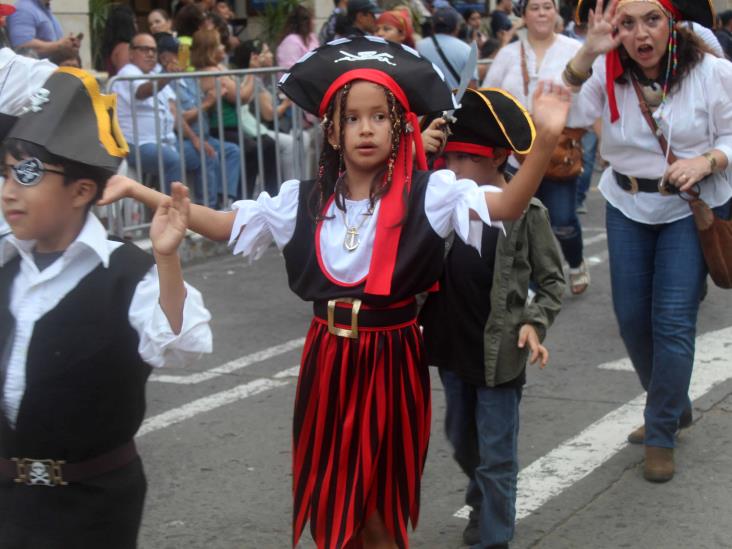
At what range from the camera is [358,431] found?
3836mm

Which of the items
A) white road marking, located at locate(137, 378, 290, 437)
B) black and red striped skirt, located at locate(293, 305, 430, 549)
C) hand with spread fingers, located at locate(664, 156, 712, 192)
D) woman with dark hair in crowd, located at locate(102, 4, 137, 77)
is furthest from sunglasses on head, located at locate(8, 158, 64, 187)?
woman with dark hair in crowd, located at locate(102, 4, 137, 77)

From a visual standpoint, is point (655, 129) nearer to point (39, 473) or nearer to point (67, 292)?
point (67, 292)

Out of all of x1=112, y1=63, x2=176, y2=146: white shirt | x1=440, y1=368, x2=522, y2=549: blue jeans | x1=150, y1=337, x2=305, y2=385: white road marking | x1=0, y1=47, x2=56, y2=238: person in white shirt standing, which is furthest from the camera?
x1=112, y1=63, x2=176, y2=146: white shirt

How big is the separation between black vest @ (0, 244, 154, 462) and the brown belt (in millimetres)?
16

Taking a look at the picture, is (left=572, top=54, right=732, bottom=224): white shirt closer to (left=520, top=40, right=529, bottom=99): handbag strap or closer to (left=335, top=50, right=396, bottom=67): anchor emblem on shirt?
(left=335, top=50, right=396, bottom=67): anchor emblem on shirt

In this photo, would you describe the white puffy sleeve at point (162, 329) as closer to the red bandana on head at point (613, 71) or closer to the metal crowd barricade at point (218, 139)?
the red bandana on head at point (613, 71)

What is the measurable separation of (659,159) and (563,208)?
3252 mm

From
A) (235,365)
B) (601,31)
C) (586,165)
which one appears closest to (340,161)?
(601,31)

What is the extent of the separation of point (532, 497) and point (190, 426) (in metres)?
1.75

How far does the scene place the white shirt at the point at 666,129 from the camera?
16.7ft

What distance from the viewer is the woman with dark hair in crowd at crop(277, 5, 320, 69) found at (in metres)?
12.5

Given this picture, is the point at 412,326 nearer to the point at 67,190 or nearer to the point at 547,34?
the point at 67,190

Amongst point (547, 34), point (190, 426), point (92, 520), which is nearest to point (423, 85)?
point (92, 520)

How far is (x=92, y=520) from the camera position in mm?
3047
